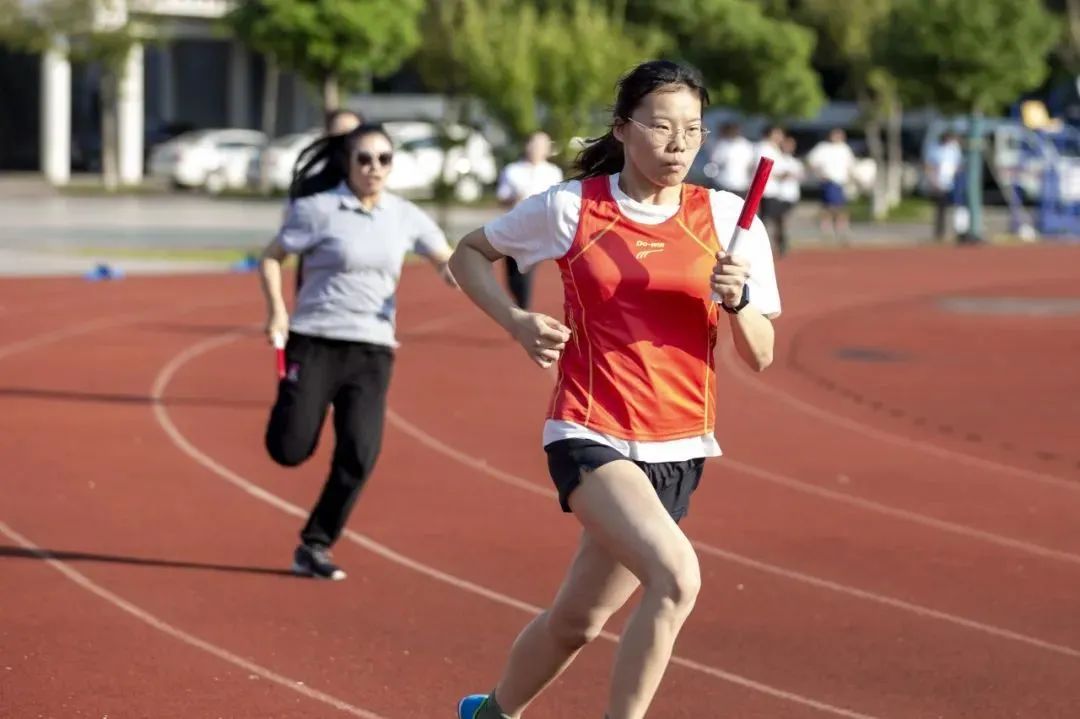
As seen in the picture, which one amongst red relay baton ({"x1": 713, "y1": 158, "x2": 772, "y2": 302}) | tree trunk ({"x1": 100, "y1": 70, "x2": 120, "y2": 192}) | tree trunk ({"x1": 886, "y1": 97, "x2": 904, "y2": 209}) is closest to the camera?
red relay baton ({"x1": 713, "y1": 158, "x2": 772, "y2": 302})

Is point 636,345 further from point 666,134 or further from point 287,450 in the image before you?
point 287,450

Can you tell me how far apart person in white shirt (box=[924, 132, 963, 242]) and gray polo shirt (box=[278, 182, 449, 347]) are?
964 inches

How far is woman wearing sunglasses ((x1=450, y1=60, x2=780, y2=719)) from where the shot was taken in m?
4.84

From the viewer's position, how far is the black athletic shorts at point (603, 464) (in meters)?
4.93

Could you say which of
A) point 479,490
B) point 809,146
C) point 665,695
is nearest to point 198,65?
point 809,146

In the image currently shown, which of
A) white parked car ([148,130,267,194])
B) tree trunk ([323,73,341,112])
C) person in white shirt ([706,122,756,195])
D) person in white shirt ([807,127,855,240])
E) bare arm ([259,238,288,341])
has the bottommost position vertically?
white parked car ([148,130,267,194])

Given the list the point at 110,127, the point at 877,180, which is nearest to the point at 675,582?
the point at 877,180

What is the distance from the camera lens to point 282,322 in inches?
329

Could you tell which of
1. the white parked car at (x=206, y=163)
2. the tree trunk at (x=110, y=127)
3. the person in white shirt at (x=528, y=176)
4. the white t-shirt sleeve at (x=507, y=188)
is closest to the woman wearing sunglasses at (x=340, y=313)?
the person in white shirt at (x=528, y=176)

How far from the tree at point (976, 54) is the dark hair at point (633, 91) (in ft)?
91.2

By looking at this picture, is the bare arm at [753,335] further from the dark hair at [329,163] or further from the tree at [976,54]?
the tree at [976,54]

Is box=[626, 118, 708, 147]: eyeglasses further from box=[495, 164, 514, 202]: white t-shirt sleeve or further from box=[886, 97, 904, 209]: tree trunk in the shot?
box=[886, 97, 904, 209]: tree trunk

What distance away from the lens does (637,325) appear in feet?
16.3

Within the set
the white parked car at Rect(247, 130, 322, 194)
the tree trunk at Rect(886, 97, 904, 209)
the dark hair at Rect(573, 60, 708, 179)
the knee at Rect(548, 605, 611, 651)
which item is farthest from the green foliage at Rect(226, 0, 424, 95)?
the knee at Rect(548, 605, 611, 651)
